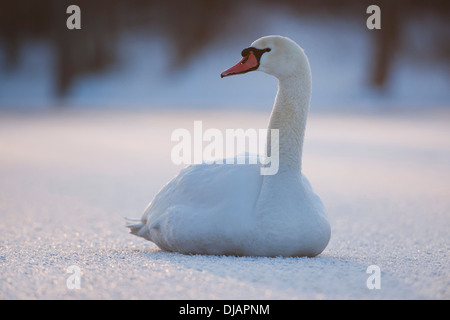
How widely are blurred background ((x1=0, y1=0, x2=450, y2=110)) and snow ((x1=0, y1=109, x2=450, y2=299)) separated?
7.64 metres

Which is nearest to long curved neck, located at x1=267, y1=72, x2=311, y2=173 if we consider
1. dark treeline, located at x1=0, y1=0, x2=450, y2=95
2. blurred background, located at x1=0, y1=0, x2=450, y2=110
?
blurred background, located at x1=0, y1=0, x2=450, y2=110

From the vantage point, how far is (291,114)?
2.80 m

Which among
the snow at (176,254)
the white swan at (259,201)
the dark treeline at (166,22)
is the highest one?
the dark treeline at (166,22)

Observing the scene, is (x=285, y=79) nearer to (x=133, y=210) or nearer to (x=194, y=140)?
(x=133, y=210)

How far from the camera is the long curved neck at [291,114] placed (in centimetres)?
279

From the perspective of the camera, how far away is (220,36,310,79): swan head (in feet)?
9.08

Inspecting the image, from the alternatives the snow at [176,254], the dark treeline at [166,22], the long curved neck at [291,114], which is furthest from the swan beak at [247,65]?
the dark treeline at [166,22]

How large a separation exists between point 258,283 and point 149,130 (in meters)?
9.15

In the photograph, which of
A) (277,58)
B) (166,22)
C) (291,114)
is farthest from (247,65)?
(166,22)

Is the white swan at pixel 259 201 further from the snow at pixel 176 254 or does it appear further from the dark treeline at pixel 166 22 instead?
the dark treeline at pixel 166 22

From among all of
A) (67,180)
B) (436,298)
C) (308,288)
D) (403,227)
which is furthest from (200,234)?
(67,180)

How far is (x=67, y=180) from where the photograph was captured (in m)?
6.05

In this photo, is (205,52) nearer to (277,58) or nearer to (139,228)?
(139,228)

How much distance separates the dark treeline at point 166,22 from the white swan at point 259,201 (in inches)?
728
